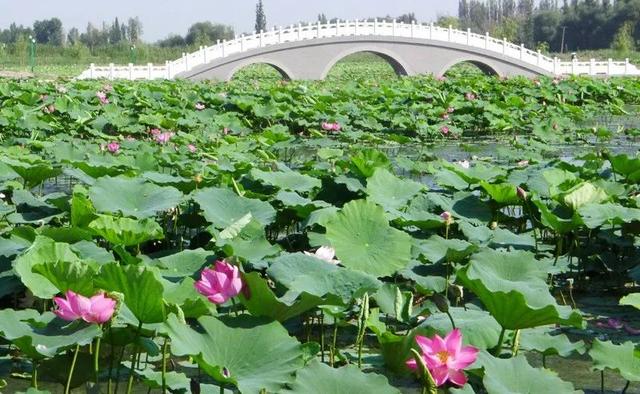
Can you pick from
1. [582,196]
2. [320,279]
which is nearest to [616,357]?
[320,279]

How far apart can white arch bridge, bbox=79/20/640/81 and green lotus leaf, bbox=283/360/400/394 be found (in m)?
24.1

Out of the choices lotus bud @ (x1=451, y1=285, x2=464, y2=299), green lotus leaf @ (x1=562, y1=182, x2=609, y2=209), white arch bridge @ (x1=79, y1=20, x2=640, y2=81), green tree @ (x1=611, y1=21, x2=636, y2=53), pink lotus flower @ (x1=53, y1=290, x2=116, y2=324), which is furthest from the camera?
green tree @ (x1=611, y1=21, x2=636, y2=53)

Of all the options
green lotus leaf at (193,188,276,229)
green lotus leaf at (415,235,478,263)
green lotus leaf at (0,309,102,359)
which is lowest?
green lotus leaf at (415,235,478,263)

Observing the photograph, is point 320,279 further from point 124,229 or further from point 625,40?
point 625,40

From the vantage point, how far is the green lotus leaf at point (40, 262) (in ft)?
5.34

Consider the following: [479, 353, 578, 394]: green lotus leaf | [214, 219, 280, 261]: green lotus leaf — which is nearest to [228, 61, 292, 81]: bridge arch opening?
[214, 219, 280, 261]: green lotus leaf

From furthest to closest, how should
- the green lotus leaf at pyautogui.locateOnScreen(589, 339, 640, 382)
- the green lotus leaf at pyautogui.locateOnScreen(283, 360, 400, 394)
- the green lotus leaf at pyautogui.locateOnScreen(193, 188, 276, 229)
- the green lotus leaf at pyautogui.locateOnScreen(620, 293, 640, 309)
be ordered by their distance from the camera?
1. the green lotus leaf at pyautogui.locateOnScreen(193, 188, 276, 229)
2. the green lotus leaf at pyautogui.locateOnScreen(620, 293, 640, 309)
3. the green lotus leaf at pyautogui.locateOnScreen(589, 339, 640, 382)
4. the green lotus leaf at pyautogui.locateOnScreen(283, 360, 400, 394)

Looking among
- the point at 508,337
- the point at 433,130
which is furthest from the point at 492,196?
the point at 433,130

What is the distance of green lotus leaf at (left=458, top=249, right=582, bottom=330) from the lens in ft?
4.56

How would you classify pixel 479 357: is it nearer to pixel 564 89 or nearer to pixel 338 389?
pixel 338 389

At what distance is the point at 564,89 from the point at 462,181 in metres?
10.3

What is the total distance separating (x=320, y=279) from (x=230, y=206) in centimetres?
85

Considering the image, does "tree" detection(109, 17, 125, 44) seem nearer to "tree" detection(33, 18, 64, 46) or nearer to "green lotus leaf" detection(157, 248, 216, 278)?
"tree" detection(33, 18, 64, 46)

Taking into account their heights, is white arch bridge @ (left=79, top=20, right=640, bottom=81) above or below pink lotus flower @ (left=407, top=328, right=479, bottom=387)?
below
